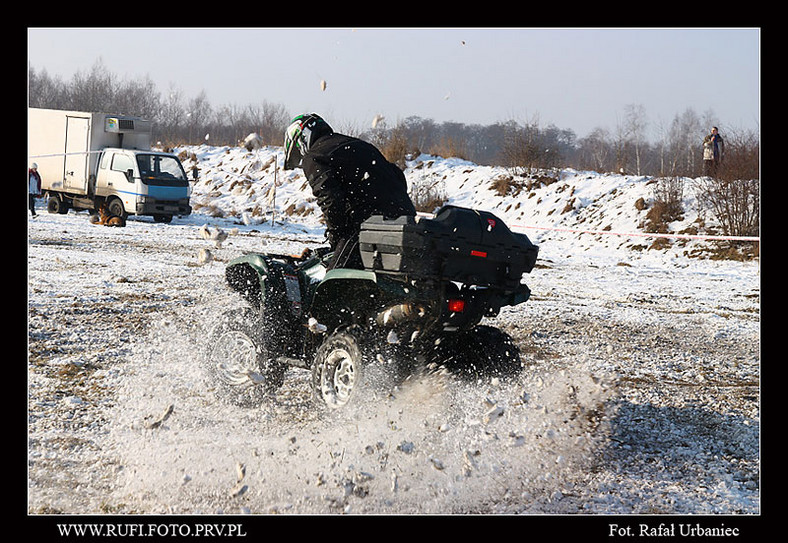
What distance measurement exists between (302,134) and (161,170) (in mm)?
18427

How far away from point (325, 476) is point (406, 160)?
2559cm

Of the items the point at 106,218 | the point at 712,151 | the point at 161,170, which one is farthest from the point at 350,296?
the point at 161,170

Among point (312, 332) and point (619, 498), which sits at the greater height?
point (312, 332)

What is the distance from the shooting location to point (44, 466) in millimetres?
4426

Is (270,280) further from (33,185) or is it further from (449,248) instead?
(33,185)

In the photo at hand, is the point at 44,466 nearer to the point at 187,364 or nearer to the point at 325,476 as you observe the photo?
the point at 325,476

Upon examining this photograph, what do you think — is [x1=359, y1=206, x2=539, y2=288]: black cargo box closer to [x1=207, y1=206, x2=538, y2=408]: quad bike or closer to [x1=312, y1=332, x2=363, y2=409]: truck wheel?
[x1=207, y1=206, x2=538, y2=408]: quad bike

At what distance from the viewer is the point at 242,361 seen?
5820 millimetres

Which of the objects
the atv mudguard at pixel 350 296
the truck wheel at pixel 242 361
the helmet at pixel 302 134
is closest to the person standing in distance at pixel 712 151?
the helmet at pixel 302 134

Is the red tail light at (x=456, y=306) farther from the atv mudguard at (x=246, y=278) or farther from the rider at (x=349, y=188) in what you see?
the atv mudguard at (x=246, y=278)

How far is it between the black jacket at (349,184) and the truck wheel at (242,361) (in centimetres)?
104

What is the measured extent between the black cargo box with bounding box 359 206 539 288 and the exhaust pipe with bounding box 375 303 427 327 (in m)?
0.28

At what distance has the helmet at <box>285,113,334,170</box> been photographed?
553 centimetres
